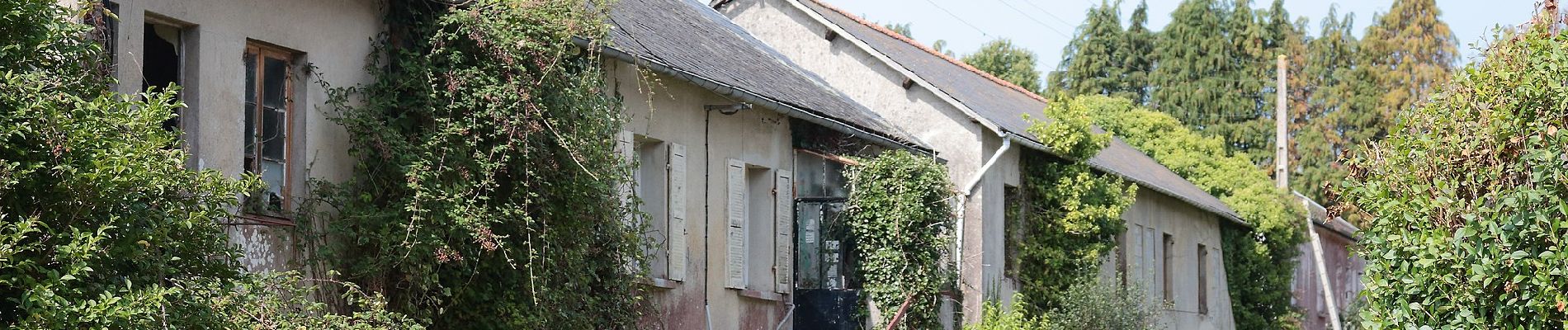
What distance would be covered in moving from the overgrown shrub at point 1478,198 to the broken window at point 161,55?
6.08 m

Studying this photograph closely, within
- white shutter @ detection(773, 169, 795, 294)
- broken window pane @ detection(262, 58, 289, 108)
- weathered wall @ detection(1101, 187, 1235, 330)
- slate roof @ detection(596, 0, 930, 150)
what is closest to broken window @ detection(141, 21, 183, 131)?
broken window pane @ detection(262, 58, 289, 108)

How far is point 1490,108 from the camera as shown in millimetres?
8586

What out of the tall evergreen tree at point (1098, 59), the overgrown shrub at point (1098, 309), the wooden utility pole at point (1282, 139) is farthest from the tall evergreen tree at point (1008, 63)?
the overgrown shrub at point (1098, 309)

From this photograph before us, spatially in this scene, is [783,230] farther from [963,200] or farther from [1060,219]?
[1060,219]

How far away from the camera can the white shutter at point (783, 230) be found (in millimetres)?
16719

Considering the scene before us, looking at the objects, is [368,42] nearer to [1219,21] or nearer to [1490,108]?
[1490,108]

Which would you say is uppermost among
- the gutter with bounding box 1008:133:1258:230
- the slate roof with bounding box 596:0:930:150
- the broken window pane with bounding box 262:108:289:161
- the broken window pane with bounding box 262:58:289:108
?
the slate roof with bounding box 596:0:930:150

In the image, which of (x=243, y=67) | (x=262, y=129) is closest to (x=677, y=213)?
(x=262, y=129)

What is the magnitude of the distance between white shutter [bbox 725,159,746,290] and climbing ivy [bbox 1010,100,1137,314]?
212 inches

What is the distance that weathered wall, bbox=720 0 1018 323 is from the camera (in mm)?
19156

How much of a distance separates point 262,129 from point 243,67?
0.40 meters

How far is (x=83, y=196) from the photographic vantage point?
22.0ft

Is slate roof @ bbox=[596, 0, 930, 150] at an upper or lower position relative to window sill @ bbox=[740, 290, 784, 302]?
upper

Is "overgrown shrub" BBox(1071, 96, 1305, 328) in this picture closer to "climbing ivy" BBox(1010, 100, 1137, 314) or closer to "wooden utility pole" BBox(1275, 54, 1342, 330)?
"wooden utility pole" BBox(1275, 54, 1342, 330)
